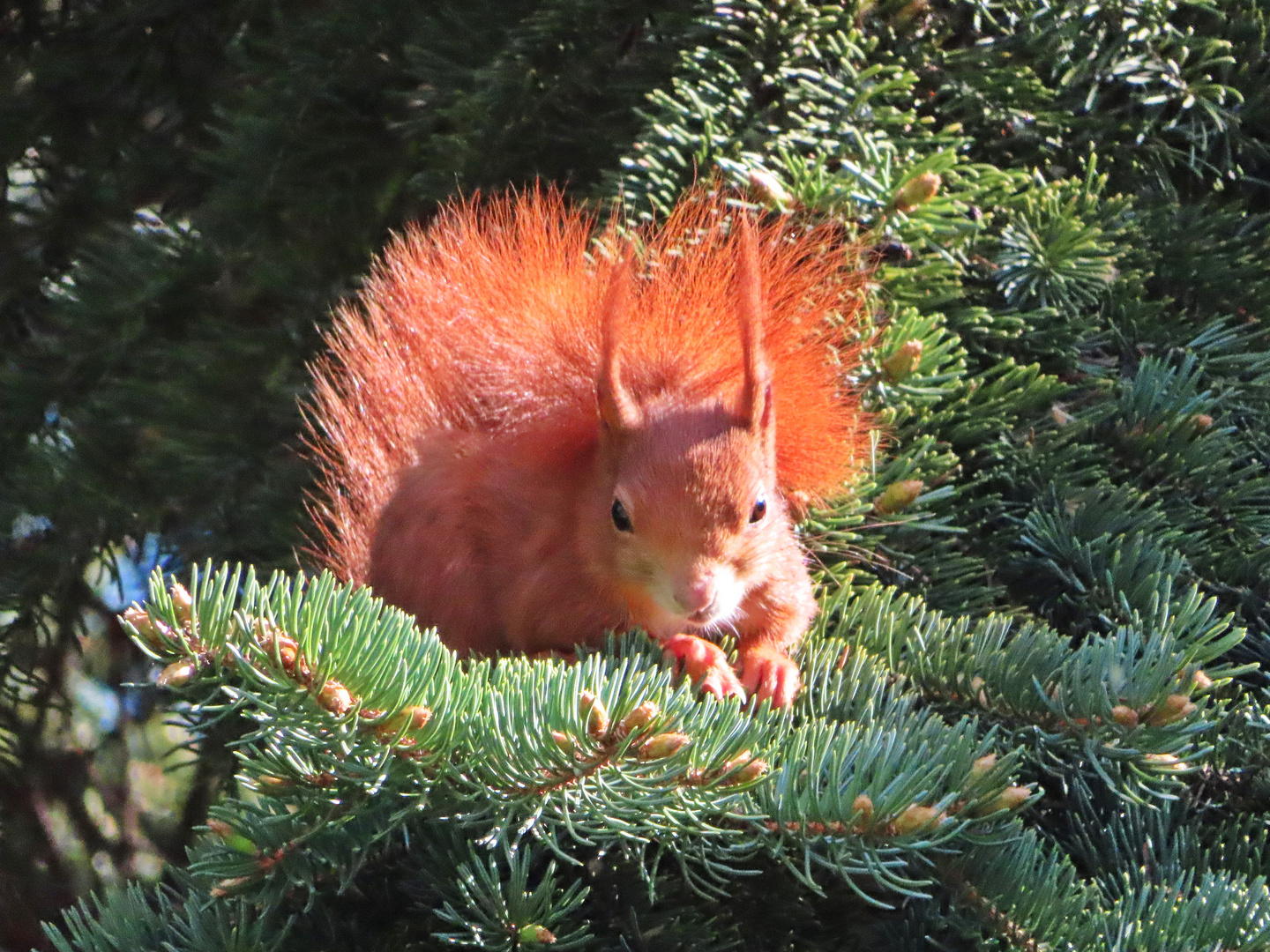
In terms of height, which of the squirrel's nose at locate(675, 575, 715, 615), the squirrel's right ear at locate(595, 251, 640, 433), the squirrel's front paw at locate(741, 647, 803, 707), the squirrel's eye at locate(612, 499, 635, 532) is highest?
the squirrel's right ear at locate(595, 251, 640, 433)

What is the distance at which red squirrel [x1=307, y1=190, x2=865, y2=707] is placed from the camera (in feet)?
3.19

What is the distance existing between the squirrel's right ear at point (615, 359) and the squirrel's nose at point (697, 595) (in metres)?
0.14

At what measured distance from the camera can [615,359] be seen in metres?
0.97

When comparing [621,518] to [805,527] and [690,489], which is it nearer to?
[690,489]

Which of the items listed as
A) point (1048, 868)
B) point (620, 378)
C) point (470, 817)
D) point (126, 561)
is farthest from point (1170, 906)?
point (126, 561)

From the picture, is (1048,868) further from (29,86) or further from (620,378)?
(29,86)

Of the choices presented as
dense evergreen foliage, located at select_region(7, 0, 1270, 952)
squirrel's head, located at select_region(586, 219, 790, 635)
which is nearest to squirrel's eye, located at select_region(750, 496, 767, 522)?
squirrel's head, located at select_region(586, 219, 790, 635)

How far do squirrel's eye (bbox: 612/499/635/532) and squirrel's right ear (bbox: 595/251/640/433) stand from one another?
57 millimetres

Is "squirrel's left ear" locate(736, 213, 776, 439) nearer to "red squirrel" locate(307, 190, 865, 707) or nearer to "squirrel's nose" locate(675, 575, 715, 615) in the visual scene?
"red squirrel" locate(307, 190, 865, 707)

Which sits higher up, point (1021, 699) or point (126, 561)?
point (126, 561)

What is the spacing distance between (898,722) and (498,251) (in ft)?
1.65

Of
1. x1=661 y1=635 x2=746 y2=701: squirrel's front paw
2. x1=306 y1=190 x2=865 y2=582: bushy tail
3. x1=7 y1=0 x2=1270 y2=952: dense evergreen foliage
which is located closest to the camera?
x1=7 y1=0 x2=1270 y2=952: dense evergreen foliage

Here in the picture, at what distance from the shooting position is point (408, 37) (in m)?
1.44

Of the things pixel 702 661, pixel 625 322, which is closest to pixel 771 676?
pixel 702 661
